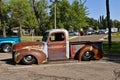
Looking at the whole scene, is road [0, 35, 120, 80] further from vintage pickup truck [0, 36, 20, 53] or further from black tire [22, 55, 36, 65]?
vintage pickup truck [0, 36, 20, 53]

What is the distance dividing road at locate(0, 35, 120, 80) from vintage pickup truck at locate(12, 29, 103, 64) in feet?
1.23

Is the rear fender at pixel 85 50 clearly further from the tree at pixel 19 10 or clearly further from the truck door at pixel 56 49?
the tree at pixel 19 10

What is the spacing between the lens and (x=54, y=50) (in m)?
16.2

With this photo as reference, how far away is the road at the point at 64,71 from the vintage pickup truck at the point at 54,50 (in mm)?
374

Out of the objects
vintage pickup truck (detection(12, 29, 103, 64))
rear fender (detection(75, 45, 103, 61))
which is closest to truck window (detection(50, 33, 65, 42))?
vintage pickup truck (detection(12, 29, 103, 64))

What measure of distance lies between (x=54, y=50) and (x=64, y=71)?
301 centimetres

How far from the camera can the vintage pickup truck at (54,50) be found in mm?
15781

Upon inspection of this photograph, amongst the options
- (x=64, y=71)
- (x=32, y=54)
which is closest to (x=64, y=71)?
(x=64, y=71)

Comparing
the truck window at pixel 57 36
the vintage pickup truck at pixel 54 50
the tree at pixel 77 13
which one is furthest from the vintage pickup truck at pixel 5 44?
the tree at pixel 77 13

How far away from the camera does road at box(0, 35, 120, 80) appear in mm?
11945

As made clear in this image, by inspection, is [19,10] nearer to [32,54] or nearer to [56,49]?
[56,49]

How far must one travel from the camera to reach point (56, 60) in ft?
54.0

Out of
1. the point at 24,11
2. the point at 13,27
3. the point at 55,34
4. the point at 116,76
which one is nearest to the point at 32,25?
the point at 13,27

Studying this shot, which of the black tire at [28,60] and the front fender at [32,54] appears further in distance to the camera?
the black tire at [28,60]
